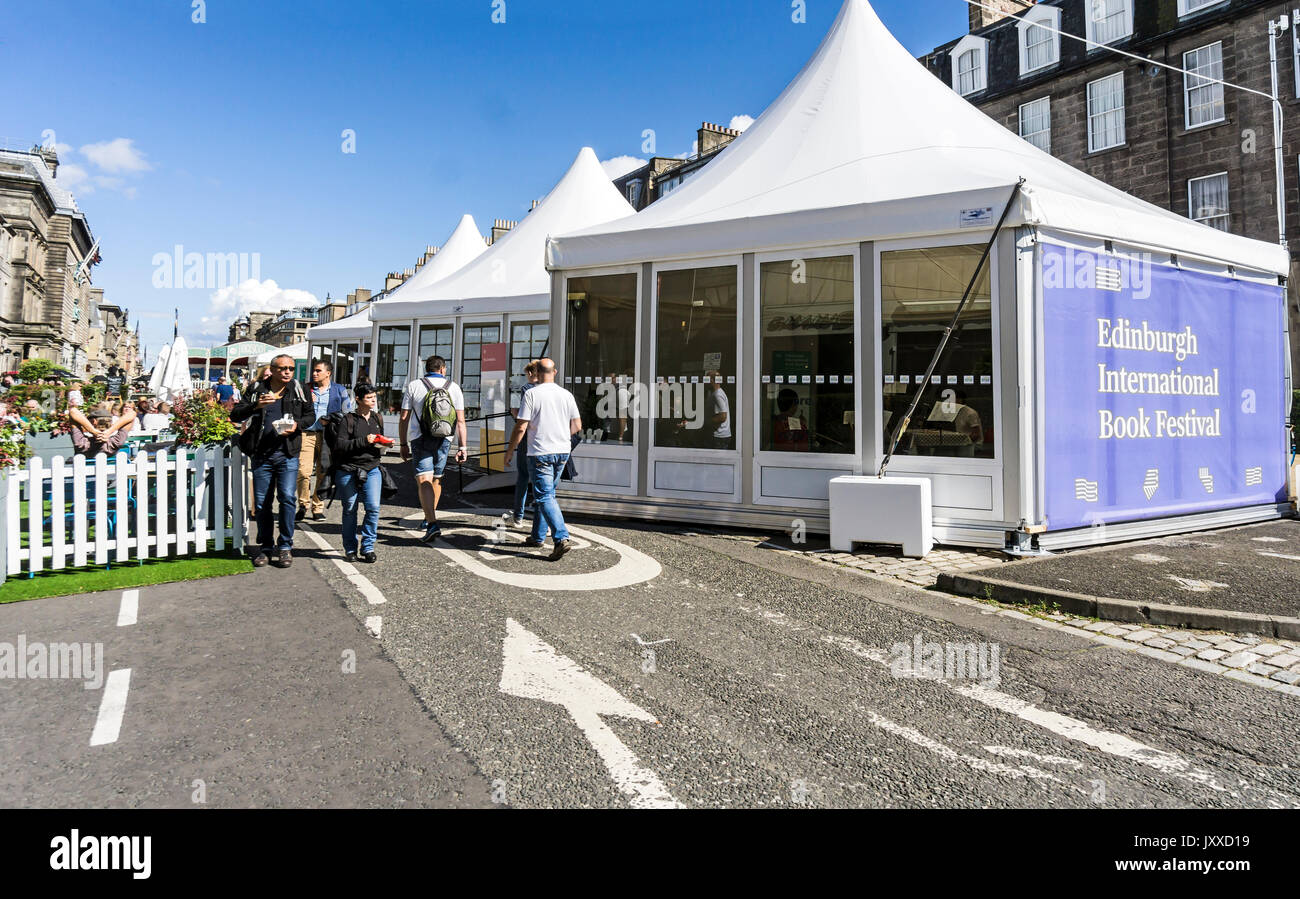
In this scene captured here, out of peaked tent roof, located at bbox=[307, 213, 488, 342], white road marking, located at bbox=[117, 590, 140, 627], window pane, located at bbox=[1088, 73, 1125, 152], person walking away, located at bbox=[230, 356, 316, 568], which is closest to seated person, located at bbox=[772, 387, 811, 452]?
person walking away, located at bbox=[230, 356, 316, 568]

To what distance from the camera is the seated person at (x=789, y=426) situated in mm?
8078

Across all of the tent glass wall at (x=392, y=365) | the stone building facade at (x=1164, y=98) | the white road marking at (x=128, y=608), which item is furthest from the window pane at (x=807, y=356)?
the stone building facade at (x=1164, y=98)

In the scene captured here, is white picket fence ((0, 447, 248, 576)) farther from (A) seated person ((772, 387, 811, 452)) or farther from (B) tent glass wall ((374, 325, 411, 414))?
(B) tent glass wall ((374, 325, 411, 414))

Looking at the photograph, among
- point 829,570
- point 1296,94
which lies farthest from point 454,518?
point 1296,94

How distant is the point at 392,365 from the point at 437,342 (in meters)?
1.67

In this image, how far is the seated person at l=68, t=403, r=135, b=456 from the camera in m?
8.91

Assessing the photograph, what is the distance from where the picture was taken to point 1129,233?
24.9ft

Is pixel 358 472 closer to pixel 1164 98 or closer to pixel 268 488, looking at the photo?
pixel 268 488

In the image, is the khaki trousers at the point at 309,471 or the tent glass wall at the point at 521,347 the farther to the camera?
the tent glass wall at the point at 521,347

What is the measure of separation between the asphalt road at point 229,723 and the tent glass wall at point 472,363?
1099cm

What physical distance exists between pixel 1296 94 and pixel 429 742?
85.1ft

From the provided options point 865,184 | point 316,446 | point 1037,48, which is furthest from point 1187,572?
point 1037,48

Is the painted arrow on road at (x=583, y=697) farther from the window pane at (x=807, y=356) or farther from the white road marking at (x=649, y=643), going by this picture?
the window pane at (x=807, y=356)
